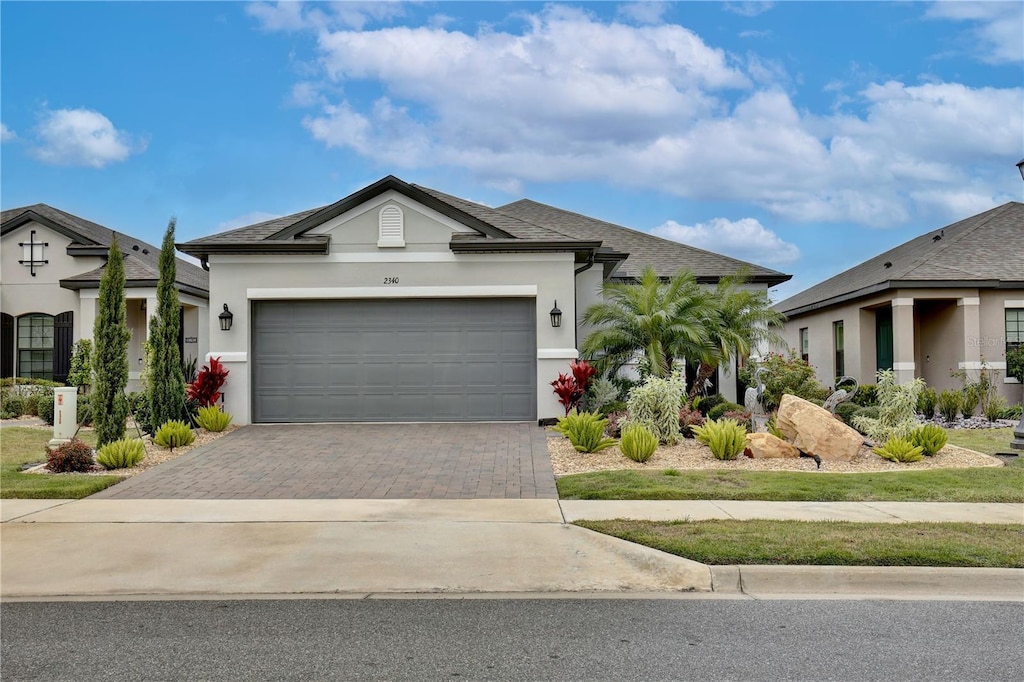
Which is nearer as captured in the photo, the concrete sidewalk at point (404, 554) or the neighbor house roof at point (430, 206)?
the concrete sidewalk at point (404, 554)

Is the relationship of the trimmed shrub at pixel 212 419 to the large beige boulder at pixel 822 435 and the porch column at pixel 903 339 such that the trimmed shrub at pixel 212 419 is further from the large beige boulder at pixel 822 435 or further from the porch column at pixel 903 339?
the porch column at pixel 903 339

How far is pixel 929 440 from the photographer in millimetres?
11984

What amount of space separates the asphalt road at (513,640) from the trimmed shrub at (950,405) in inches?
537

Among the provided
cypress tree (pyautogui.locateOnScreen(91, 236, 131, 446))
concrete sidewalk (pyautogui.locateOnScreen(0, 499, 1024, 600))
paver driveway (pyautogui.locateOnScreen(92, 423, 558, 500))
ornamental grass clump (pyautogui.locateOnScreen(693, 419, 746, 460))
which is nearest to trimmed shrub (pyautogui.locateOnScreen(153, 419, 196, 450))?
paver driveway (pyautogui.locateOnScreen(92, 423, 558, 500))

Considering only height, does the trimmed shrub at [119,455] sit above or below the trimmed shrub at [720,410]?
below

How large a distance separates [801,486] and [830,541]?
2.96 m

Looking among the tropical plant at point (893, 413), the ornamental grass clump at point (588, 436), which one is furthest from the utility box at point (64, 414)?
the tropical plant at point (893, 413)

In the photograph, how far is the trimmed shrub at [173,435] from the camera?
13062 millimetres

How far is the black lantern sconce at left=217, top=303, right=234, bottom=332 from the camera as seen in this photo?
16188 millimetres

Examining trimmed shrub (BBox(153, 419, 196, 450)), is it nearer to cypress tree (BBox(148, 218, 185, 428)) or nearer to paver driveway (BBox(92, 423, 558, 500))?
paver driveway (BBox(92, 423, 558, 500))

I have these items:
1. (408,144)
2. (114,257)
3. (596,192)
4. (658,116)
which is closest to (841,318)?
(596,192)

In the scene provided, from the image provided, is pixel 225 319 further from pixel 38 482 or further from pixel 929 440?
pixel 929 440

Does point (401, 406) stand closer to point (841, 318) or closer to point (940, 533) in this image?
point (940, 533)

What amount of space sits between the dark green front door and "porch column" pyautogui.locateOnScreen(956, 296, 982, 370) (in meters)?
2.27
